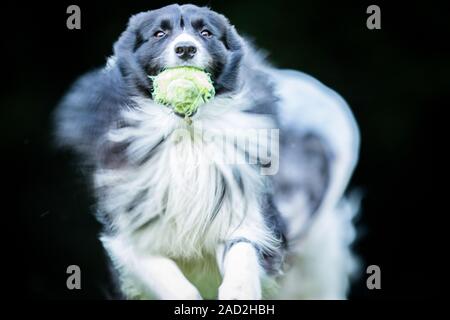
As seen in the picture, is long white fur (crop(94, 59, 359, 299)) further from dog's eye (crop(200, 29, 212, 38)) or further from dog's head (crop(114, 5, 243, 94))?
dog's eye (crop(200, 29, 212, 38))

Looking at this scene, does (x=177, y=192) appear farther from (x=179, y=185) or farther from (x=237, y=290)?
(x=237, y=290)

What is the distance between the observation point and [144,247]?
3314mm

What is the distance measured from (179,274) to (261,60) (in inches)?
40.8

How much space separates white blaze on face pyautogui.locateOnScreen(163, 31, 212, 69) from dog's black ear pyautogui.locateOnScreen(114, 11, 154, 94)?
18 cm

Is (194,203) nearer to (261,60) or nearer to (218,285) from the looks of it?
(218,285)

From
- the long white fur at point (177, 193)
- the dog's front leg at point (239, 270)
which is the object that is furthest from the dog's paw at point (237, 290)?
the long white fur at point (177, 193)

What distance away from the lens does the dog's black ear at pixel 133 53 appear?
3.32 m

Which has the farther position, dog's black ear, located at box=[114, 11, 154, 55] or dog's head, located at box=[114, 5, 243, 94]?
dog's black ear, located at box=[114, 11, 154, 55]

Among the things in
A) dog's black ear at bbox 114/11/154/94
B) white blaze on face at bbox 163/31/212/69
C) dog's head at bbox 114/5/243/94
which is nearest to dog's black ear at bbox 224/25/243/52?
dog's head at bbox 114/5/243/94

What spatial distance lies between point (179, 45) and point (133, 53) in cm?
31

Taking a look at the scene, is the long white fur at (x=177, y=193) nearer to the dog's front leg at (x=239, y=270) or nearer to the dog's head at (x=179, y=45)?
the dog's front leg at (x=239, y=270)

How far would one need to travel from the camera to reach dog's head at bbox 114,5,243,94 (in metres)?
3.17

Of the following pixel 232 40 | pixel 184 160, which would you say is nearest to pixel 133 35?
pixel 232 40

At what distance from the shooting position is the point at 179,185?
330 centimetres
